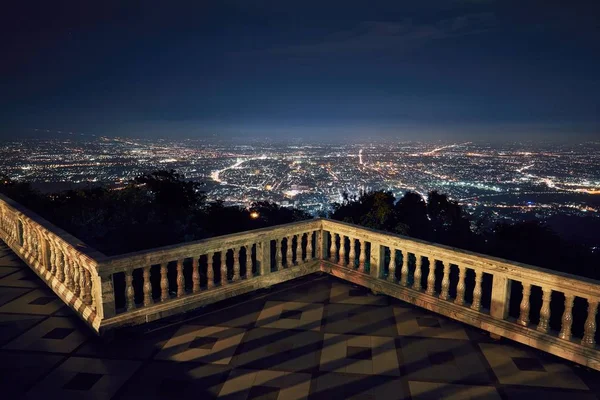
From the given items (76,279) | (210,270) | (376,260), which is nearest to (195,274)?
(210,270)

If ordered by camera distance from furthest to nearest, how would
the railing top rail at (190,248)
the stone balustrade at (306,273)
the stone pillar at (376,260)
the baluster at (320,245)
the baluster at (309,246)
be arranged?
the baluster at (320,245), the baluster at (309,246), the stone pillar at (376,260), the railing top rail at (190,248), the stone balustrade at (306,273)

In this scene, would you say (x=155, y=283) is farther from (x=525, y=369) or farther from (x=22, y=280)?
(x=525, y=369)

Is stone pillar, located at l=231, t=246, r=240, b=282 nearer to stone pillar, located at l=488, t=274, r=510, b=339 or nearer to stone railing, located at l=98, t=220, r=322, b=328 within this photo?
stone railing, located at l=98, t=220, r=322, b=328

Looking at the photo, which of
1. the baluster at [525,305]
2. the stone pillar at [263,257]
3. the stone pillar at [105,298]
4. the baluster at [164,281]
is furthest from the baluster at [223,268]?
the baluster at [525,305]

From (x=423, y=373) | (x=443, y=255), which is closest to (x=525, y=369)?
(x=423, y=373)

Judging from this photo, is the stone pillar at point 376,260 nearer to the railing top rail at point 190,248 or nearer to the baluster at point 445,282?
the baluster at point 445,282

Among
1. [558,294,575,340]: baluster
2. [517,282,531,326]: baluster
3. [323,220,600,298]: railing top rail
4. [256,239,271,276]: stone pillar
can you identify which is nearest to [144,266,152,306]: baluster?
[256,239,271,276]: stone pillar
